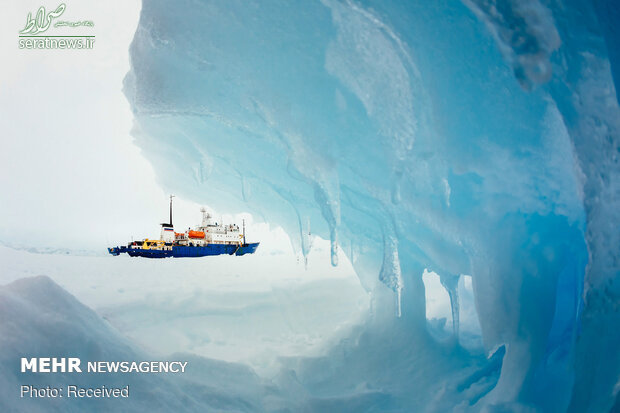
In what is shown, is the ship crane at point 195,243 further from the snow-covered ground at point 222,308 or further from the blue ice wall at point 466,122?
the blue ice wall at point 466,122

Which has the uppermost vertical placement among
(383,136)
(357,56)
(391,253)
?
(357,56)

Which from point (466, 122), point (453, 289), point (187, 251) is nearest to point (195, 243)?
point (187, 251)

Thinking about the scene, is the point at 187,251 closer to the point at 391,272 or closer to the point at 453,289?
the point at 453,289

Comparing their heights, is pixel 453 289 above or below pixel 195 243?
below

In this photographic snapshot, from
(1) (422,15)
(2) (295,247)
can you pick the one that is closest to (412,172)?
(1) (422,15)

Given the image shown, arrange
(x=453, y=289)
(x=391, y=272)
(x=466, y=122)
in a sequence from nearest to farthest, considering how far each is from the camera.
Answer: (x=466, y=122) < (x=391, y=272) < (x=453, y=289)

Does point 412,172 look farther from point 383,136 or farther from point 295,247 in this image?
point 295,247
